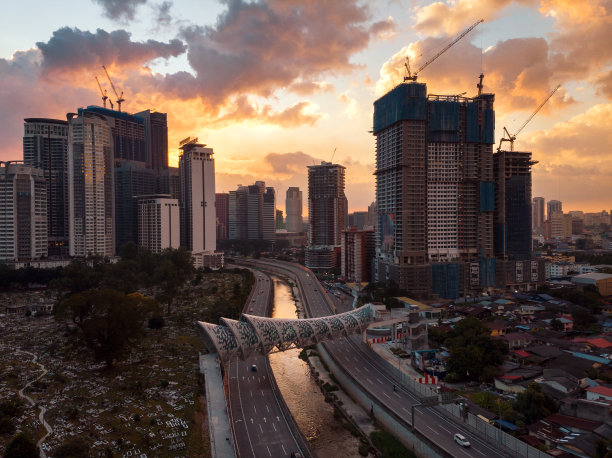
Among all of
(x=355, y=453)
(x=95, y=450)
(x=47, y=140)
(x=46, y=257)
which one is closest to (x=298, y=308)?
(x=355, y=453)

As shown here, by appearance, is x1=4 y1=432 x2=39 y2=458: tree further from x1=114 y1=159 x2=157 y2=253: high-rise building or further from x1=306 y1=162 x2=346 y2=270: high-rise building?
x1=114 y1=159 x2=157 y2=253: high-rise building

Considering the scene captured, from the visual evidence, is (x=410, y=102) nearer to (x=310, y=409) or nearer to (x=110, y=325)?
(x=310, y=409)

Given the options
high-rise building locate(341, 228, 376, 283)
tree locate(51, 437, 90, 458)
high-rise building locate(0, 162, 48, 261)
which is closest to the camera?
tree locate(51, 437, 90, 458)

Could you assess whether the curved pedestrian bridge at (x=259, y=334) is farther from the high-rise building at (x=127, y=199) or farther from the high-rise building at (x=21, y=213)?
the high-rise building at (x=127, y=199)

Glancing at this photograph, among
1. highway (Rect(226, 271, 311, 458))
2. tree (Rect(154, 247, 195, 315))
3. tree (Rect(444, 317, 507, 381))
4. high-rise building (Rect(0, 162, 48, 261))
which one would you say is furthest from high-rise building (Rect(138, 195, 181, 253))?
tree (Rect(444, 317, 507, 381))

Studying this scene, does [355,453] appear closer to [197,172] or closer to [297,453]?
[297,453]
